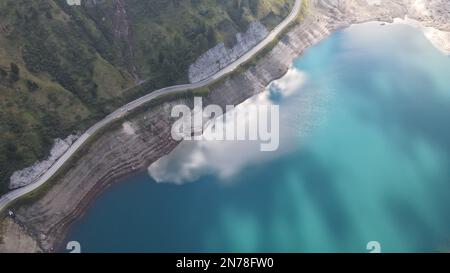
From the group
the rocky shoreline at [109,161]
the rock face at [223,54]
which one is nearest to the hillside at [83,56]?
the rock face at [223,54]

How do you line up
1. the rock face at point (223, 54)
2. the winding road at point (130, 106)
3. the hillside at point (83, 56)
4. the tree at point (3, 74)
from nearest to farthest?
the winding road at point (130, 106), the hillside at point (83, 56), the tree at point (3, 74), the rock face at point (223, 54)

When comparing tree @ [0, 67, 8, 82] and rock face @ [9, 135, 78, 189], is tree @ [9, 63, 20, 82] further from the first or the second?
rock face @ [9, 135, 78, 189]

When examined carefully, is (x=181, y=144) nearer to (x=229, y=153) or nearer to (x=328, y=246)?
(x=229, y=153)

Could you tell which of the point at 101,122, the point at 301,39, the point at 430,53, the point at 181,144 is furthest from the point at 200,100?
the point at 430,53

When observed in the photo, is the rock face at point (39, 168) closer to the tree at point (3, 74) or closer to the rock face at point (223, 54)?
the tree at point (3, 74)

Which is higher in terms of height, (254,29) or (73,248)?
(254,29)
